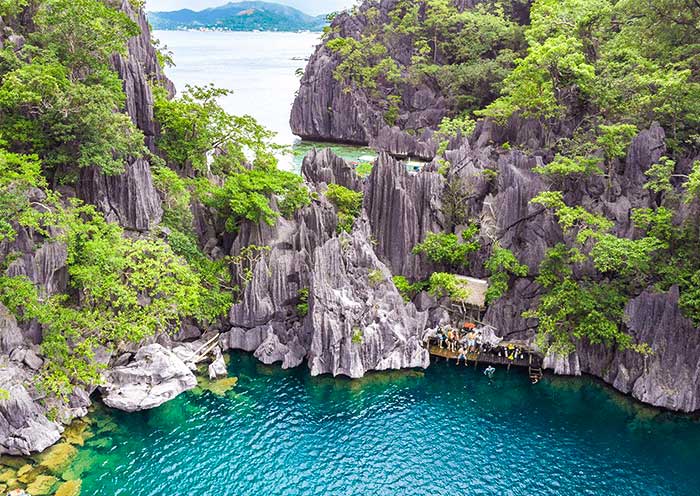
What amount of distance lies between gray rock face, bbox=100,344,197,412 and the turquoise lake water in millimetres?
584

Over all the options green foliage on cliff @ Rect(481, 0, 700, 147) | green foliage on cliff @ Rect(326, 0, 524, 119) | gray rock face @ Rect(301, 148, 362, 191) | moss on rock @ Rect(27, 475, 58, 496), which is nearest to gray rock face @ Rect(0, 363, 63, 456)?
moss on rock @ Rect(27, 475, 58, 496)

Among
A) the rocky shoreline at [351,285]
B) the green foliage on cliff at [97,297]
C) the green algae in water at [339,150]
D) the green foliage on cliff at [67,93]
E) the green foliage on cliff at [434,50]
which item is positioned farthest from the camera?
the green algae in water at [339,150]

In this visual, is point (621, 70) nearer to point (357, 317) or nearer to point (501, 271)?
point (501, 271)

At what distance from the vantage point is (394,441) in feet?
84.2

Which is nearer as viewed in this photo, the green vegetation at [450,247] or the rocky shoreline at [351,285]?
the rocky shoreline at [351,285]

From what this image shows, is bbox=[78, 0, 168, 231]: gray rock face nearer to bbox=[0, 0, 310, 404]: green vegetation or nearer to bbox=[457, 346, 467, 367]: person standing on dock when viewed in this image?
bbox=[0, 0, 310, 404]: green vegetation

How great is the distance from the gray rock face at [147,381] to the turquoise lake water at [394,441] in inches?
23.0

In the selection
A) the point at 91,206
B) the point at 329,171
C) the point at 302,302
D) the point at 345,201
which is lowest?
the point at 302,302

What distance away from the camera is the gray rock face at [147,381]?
27.0 meters

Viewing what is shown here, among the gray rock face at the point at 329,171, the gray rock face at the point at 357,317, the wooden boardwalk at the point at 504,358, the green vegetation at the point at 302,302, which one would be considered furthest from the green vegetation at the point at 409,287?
the gray rock face at the point at 329,171

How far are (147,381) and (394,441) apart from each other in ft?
41.3

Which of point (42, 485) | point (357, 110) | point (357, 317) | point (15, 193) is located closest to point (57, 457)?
point (42, 485)

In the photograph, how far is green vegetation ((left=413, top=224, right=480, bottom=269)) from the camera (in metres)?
35.4

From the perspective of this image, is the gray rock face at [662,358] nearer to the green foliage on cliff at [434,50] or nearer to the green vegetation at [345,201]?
the green vegetation at [345,201]
